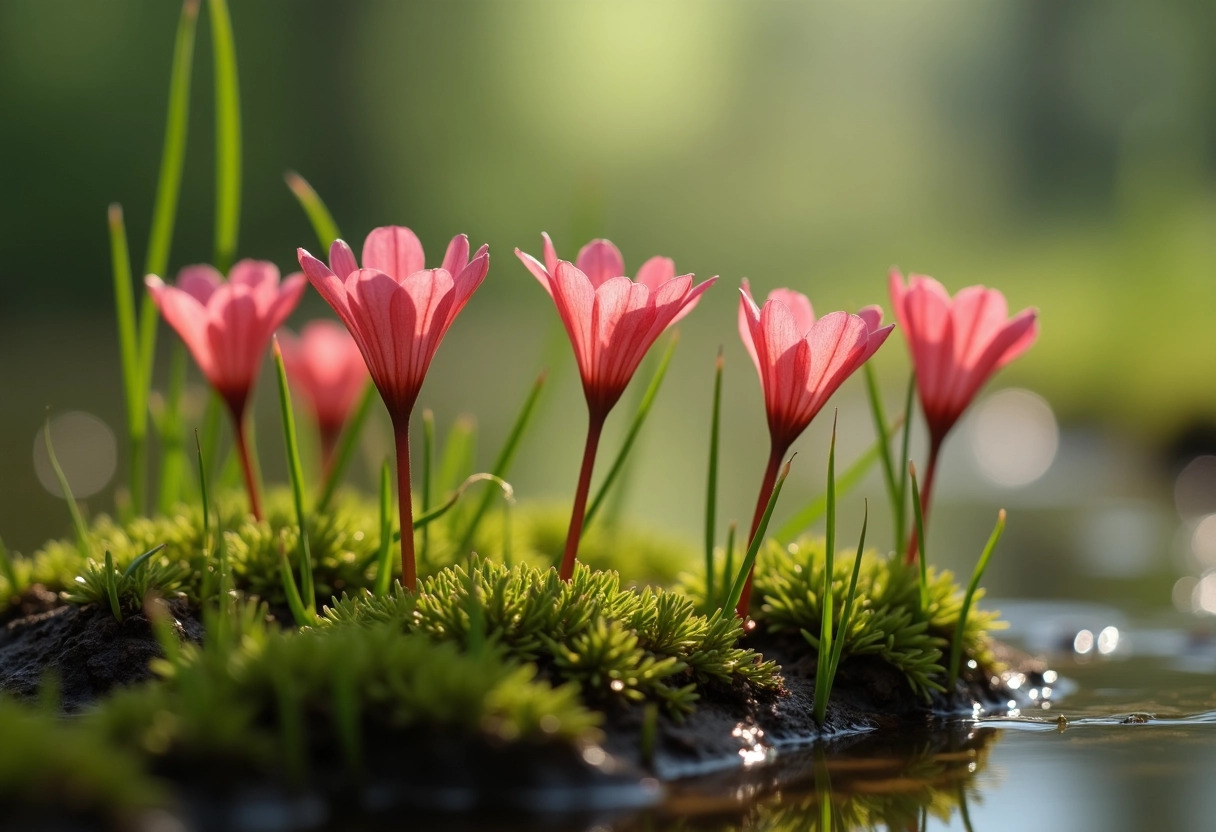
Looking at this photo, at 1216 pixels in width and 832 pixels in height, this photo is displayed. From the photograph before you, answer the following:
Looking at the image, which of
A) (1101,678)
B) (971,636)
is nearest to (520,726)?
(971,636)

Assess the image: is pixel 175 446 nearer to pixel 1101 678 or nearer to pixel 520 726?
pixel 520 726

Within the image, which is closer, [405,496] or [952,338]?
[405,496]

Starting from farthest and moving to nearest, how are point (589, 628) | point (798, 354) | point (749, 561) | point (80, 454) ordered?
point (80, 454)
point (749, 561)
point (798, 354)
point (589, 628)

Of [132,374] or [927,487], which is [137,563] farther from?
[927,487]

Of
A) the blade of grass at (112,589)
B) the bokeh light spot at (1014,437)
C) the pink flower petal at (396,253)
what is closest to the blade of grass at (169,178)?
the blade of grass at (112,589)

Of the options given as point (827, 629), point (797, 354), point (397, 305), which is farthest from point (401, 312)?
point (827, 629)

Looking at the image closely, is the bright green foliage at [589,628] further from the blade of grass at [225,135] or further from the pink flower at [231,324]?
the blade of grass at [225,135]
